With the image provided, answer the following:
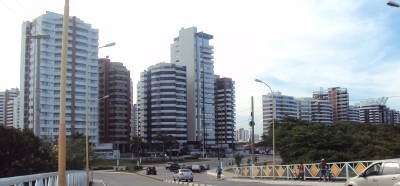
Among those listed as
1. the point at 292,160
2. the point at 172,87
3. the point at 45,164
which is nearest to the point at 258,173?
the point at 292,160

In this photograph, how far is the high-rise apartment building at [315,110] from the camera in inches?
7087

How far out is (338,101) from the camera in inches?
7372

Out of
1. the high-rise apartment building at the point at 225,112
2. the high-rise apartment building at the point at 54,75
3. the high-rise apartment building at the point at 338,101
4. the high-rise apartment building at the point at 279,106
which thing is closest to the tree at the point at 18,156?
Answer: the high-rise apartment building at the point at 54,75

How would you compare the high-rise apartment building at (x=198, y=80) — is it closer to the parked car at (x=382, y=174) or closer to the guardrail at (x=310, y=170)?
the guardrail at (x=310, y=170)

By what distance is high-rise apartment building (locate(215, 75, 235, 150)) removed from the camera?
157 metres

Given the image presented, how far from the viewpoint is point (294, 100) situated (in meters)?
186

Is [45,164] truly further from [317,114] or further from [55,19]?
[317,114]

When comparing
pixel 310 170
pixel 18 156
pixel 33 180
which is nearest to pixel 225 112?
pixel 310 170

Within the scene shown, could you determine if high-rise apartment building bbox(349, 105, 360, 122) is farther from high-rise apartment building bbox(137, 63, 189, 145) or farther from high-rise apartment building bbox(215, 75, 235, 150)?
high-rise apartment building bbox(137, 63, 189, 145)

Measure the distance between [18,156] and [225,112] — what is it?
135m

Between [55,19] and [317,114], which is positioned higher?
[55,19]

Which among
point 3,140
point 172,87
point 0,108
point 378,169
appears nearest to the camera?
point 378,169

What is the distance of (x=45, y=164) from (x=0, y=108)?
6371 inches

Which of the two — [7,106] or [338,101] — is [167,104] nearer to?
[7,106]
